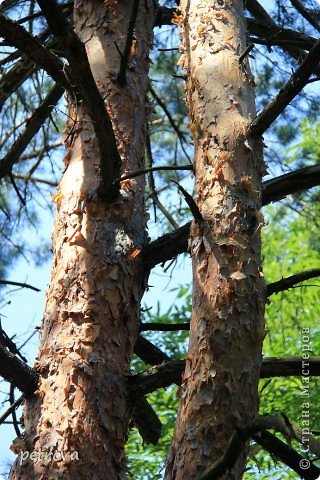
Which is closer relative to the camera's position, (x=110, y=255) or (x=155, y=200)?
(x=110, y=255)

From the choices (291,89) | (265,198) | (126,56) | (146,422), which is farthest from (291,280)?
(126,56)

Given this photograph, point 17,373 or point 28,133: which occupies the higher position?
point 28,133

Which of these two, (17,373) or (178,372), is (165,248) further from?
(17,373)

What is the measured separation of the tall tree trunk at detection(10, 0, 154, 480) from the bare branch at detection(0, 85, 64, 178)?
1.66 ft

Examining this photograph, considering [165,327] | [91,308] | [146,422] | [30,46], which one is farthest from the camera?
[146,422]

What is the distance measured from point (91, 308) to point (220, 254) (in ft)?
1.68

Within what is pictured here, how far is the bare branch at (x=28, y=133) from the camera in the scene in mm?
3471

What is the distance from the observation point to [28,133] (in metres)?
3.54

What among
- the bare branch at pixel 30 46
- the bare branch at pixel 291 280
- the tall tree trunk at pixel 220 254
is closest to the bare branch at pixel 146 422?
the bare branch at pixel 291 280

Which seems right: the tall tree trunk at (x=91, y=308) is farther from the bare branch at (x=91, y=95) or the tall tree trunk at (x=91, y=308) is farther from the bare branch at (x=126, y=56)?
the bare branch at (x=91, y=95)

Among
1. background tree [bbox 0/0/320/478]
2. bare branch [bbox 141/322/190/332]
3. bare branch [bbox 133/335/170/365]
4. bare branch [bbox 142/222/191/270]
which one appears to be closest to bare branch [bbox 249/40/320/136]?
background tree [bbox 0/0/320/478]

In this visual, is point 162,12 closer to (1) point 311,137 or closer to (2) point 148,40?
(2) point 148,40

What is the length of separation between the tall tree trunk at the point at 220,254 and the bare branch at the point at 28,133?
95cm

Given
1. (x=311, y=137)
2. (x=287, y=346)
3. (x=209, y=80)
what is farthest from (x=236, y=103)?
(x=311, y=137)
